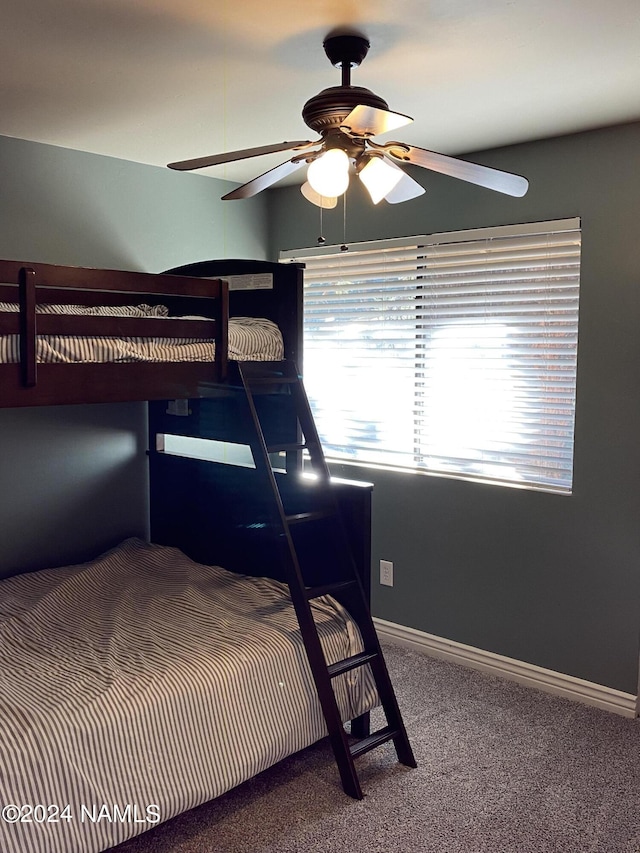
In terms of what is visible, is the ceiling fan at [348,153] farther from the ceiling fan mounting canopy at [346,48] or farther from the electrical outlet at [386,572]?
the electrical outlet at [386,572]

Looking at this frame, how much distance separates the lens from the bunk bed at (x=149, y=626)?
1.96m

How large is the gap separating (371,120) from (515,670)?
2.48 m

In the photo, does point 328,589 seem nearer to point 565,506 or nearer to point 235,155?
point 565,506

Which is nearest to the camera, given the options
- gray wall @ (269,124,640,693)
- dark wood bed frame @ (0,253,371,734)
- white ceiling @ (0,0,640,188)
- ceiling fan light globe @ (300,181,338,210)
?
white ceiling @ (0,0,640,188)

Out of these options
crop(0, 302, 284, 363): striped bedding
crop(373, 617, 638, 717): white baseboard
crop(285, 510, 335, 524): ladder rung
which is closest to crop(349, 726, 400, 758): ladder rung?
crop(285, 510, 335, 524): ladder rung

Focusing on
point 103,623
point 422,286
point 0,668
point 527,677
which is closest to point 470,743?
point 527,677

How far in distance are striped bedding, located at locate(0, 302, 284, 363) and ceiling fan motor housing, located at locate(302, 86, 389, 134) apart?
0.85m

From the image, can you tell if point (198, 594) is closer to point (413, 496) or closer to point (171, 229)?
point (413, 496)

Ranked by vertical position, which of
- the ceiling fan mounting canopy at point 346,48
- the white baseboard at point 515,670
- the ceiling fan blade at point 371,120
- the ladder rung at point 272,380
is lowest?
the white baseboard at point 515,670

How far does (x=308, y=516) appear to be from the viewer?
2.60m

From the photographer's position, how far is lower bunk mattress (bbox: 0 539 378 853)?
191 centimetres

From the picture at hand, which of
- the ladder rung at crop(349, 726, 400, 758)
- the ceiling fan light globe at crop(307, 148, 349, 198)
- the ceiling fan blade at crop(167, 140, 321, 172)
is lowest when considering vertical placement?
the ladder rung at crop(349, 726, 400, 758)

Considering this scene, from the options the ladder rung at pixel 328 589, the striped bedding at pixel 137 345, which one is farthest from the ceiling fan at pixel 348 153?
the ladder rung at pixel 328 589

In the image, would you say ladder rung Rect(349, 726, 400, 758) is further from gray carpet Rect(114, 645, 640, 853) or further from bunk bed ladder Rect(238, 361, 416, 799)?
gray carpet Rect(114, 645, 640, 853)
